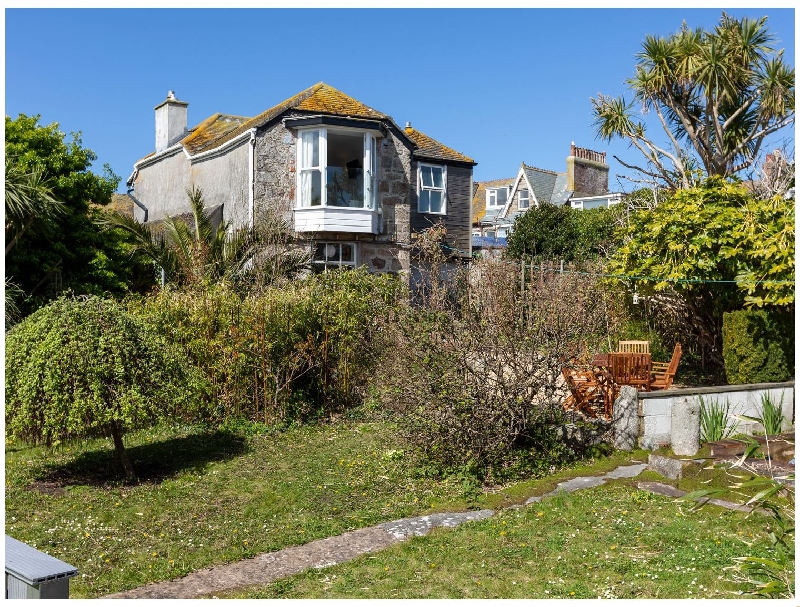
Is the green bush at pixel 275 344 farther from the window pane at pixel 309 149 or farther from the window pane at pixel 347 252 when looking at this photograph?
the window pane at pixel 309 149

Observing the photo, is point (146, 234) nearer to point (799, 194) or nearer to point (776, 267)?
point (776, 267)

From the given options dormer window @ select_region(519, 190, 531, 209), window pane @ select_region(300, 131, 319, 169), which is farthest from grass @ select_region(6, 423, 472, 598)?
dormer window @ select_region(519, 190, 531, 209)

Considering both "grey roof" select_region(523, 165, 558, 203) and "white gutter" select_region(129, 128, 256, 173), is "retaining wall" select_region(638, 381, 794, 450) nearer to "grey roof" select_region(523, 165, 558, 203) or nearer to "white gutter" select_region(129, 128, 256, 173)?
"white gutter" select_region(129, 128, 256, 173)

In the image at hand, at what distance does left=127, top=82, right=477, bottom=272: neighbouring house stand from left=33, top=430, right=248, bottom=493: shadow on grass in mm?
8746

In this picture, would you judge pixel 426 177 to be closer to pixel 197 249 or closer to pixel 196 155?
pixel 196 155

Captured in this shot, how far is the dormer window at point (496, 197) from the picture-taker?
156 ft

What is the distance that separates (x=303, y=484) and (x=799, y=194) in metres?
6.69

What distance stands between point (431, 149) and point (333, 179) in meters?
5.11

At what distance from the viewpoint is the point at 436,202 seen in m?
24.6

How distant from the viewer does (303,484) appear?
10.1 metres

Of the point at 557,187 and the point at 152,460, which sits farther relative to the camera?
the point at 557,187

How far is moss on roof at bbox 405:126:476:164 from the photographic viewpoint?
24.6m

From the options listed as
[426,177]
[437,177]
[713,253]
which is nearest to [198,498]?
[713,253]
